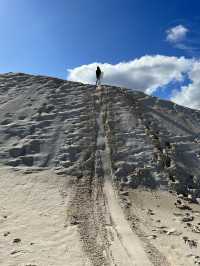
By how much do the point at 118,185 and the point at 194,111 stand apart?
15480mm

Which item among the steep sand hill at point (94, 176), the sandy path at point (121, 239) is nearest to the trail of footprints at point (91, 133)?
the steep sand hill at point (94, 176)

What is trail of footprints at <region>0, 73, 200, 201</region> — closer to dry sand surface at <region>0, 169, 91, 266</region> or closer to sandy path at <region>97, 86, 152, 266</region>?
dry sand surface at <region>0, 169, 91, 266</region>

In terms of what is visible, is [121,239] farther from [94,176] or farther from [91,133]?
[91,133]

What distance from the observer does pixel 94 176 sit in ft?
79.4

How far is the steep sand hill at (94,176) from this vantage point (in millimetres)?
16344

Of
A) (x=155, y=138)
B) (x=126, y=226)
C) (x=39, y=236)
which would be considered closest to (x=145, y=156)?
(x=155, y=138)

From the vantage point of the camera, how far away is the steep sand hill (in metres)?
16.3

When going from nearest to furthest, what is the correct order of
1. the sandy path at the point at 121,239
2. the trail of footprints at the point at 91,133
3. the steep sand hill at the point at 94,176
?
the sandy path at the point at 121,239, the steep sand hill at the point at 94,176, the trail of footprints at the point at 91,133

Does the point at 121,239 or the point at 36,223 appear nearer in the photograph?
the point at 121,239

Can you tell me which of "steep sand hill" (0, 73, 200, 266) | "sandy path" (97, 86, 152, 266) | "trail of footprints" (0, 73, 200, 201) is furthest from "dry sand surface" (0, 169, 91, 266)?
"trail of footprints" (0, 73, 200, 201)

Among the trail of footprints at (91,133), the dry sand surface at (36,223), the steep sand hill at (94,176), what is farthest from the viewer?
the trail of footprints at (91,133)

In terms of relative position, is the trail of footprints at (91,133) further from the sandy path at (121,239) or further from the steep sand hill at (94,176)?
the sandy path at (121,239)

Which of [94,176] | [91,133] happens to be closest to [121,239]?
[94,176]

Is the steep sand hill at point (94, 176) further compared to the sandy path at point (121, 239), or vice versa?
the steep sand hill at point (94, 176)
